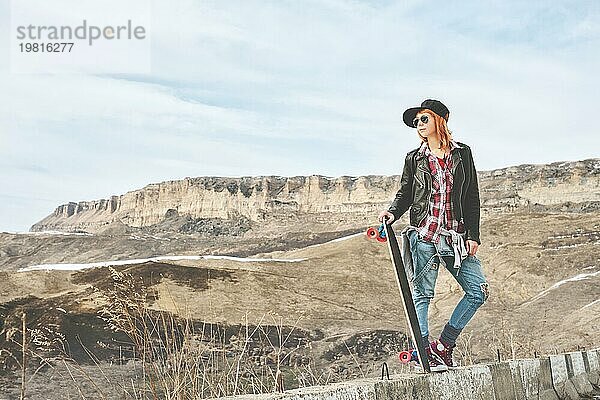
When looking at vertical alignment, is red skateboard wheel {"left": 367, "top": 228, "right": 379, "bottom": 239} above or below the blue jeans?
above

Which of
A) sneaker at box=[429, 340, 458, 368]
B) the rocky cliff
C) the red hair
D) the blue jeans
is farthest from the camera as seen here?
the rocky cliff

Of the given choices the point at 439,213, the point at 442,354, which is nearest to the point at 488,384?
the point at 442,354

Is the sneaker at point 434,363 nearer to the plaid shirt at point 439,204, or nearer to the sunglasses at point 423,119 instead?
the plaid shirt at point 439,204

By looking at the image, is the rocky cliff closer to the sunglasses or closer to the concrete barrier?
the concrete barrier

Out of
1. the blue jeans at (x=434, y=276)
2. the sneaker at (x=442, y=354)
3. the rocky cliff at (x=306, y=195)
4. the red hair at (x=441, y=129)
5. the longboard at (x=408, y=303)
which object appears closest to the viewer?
the longboard at (x=408, y=303)

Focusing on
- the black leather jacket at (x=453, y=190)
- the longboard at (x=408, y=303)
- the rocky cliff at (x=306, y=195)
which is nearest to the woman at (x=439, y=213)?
the black leather jacket at (x=453, y=190)

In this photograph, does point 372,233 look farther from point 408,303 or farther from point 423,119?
point 423,119

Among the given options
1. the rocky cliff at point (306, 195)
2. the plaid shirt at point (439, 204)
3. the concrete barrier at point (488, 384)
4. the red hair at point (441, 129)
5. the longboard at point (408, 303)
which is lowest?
the concrete barrier at point (488, 384)

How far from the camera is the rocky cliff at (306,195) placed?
143 ft

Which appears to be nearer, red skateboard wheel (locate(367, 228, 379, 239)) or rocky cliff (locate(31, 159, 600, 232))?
red skateboard wheel (locate(367, 228, 379, 239))

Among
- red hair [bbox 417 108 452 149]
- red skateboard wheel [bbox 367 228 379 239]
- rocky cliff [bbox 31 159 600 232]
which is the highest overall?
rocky cliff [bbox 31 159 600 232]

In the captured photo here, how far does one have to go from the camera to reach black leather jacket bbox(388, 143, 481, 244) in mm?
4328

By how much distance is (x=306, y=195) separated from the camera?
61.4 meters

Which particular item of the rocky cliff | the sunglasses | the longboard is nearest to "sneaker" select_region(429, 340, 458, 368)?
the longboard
